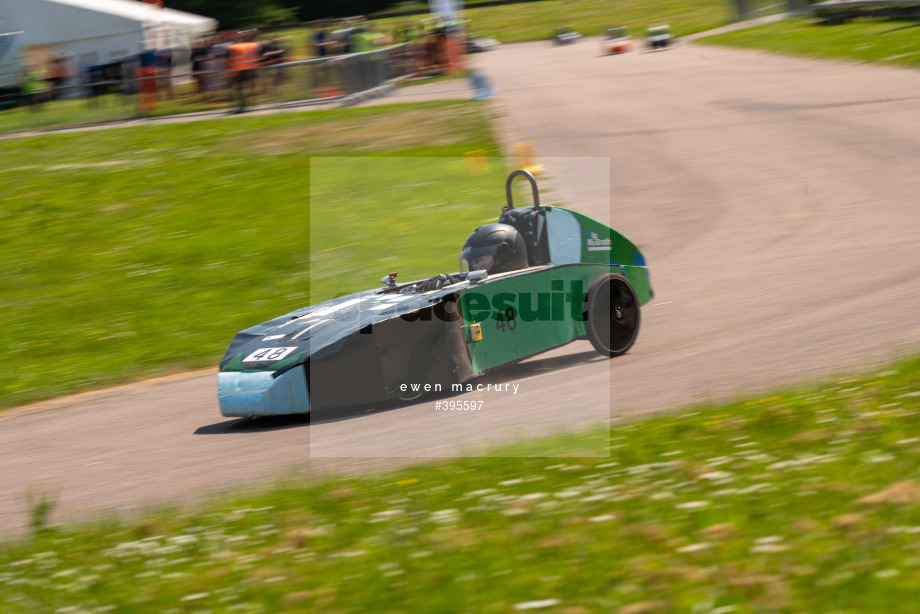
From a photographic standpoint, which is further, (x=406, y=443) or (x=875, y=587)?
(x=406, y=443)

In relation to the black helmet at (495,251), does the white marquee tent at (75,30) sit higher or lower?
higher

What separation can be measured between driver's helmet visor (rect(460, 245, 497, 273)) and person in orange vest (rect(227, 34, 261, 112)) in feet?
60.8

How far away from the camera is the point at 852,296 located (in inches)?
394

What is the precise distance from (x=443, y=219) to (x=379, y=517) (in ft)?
38.7

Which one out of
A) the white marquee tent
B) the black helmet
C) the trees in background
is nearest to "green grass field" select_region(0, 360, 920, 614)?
the black helmet

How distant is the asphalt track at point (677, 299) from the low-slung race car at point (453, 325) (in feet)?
0.81

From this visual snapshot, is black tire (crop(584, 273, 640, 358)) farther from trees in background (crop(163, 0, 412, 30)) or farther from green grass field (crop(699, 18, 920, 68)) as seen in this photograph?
trees in background (crop(163, 0, 412, 30))

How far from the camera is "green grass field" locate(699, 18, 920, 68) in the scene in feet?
89.9

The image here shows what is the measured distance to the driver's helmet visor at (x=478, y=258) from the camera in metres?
8.60

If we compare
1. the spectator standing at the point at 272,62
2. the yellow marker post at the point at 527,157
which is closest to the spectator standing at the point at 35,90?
the spectator standing at the point at 272,62

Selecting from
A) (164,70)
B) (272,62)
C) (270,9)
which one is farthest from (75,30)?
(270,9)

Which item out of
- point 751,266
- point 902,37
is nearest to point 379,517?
point 751,266

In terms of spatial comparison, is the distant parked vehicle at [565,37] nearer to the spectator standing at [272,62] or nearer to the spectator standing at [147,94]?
the spectator standing at [272,62]

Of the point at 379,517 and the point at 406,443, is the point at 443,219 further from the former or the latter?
the point at 379,517
